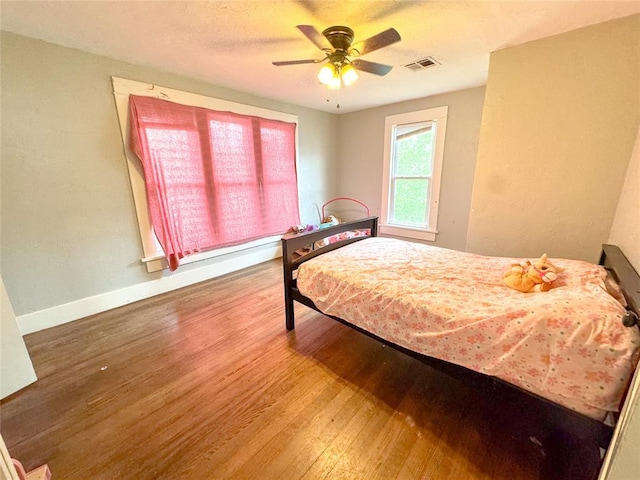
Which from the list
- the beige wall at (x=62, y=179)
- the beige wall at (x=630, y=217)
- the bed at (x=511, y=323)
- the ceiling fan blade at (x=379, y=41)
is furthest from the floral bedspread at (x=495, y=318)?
the beige wall at (x=62, y=179)

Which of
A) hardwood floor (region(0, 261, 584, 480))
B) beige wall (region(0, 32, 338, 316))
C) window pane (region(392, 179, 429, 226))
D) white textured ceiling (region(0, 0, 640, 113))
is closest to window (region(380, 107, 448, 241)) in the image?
window pane (region(392, 179, 429, 226))

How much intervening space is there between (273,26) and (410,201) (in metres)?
2.83

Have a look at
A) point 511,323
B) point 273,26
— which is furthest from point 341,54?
point 511,323

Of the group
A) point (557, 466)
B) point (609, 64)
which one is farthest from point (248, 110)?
point (557, 466)

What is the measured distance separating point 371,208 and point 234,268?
7.77ft

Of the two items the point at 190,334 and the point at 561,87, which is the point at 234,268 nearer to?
the point at 190,334

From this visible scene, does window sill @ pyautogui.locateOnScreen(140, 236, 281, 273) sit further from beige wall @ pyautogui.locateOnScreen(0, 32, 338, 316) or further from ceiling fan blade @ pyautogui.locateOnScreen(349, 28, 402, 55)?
ceiling fan blade @ pyautogui.locateOnScreen(349, 28, 402, 55)

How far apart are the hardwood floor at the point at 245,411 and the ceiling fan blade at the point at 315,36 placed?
6.89 ft

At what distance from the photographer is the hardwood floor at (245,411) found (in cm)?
117

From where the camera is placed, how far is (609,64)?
169 centimetres

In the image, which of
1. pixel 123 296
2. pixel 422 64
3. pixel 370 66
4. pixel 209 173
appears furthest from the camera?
pixel 209 173

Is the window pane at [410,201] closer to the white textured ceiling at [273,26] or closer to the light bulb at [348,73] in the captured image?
the white textured ceiling at [273,26]

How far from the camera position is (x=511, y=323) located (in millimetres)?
1120

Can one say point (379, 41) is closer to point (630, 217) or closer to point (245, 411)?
point (630, 217)
